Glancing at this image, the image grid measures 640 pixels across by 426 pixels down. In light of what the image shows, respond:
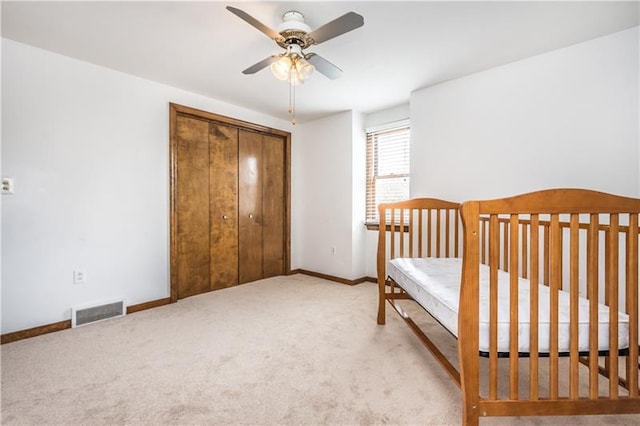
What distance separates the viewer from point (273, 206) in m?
4.20

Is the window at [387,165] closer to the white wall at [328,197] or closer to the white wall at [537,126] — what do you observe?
the white wall at [328,197]

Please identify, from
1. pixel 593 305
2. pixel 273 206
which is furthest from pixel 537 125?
pixel 273 206

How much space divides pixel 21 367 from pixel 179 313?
1.08 meters

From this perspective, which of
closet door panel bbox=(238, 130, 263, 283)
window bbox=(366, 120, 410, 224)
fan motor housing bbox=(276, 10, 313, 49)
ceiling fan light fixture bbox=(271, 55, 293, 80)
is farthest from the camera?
closet door panel bbox=(238, 130, 263, 283)

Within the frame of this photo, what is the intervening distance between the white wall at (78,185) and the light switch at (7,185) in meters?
0.03

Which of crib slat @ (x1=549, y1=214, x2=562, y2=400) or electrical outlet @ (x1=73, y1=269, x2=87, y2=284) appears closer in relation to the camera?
crib slat @ (x1=549, y1=214, x2=562, y2=400)

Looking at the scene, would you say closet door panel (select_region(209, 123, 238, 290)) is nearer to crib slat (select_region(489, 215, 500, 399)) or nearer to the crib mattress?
the crib mattress

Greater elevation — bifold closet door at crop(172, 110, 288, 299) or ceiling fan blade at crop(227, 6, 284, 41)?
ceiling fan blade at crop(227, 6, 284, 41)

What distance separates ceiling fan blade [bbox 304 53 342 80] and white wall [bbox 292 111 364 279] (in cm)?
172

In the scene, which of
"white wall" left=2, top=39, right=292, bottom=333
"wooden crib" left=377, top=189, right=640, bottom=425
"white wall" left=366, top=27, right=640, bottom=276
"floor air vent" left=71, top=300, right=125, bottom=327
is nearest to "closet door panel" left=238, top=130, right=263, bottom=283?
"white wall" left=2, top=39, right=292, bottom=333

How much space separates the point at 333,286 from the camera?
3719 millimetres

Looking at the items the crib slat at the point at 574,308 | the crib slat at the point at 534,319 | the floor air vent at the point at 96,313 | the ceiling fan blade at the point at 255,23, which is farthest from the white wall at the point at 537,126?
the floor air vent at the point at 96,313

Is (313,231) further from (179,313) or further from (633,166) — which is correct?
(633,166)

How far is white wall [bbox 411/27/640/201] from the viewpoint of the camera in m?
2.09
